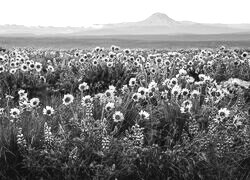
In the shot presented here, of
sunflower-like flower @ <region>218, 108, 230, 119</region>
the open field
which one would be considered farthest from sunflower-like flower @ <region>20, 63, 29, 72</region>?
the open field

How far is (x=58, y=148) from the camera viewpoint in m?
4.30

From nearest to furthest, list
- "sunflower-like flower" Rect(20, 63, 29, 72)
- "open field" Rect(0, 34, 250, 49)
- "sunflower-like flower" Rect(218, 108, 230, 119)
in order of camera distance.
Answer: "sunflower-like flower" Rect(218, 108, 230, 119) < "sunflower-like flower" Rect(20, 63, 29, 72) < "open field" Rect(0, 34, 250, 49)

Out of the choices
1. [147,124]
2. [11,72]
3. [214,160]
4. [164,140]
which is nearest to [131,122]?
[147,124]

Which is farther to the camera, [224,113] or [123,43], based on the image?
[123,43]

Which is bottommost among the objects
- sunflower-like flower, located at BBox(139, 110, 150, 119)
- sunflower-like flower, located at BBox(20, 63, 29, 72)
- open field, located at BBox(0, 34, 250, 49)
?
open field, located at BBox(0, 34, 250, 49)

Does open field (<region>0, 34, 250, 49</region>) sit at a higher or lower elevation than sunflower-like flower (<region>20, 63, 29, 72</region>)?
lower

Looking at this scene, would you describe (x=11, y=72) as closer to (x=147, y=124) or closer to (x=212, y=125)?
(x=147, y=124)

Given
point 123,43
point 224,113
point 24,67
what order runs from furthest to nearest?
point 123,43 < point 24,67 < point 224,113

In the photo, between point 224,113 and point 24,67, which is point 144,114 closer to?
point 224,113

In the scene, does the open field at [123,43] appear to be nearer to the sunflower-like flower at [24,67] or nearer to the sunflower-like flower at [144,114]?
the sunflower-like flower at [24,67]

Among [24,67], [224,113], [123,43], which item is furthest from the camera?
[123,43]

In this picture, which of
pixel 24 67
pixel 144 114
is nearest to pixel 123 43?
pixel 24 67

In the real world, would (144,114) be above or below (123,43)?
above

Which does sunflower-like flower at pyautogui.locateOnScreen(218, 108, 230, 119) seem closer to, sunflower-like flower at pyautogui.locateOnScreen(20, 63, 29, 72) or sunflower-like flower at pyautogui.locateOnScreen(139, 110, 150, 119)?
sunflower-like flower at pyautogui.locateOnScreen(139, 110, 150, 119)
